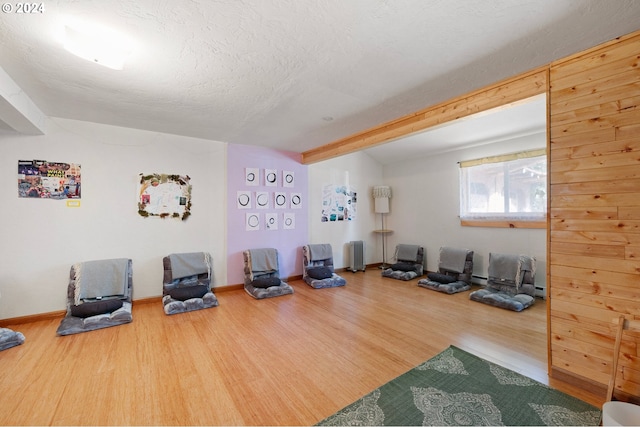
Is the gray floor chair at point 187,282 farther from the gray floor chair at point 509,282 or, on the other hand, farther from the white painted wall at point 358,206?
the gray floor chair at point 509,282

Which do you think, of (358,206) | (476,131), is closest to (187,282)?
(358,206)

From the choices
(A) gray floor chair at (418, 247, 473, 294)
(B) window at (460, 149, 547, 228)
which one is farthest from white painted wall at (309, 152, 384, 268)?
(B) window at (460, 149, 547, 228)

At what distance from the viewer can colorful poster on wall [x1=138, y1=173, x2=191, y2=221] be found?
13.2ft

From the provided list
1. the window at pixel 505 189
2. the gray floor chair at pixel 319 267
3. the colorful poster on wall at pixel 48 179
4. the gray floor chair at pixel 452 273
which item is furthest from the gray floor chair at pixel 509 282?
the colorful poster on wall at pixel 48 179

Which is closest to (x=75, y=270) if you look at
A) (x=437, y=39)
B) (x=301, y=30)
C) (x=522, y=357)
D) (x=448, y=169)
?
(x=301, y=30)

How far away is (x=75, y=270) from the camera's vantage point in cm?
345

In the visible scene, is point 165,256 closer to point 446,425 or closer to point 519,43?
point 446,425

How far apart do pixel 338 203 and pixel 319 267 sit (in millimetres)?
1649

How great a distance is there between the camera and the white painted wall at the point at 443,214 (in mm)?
4395

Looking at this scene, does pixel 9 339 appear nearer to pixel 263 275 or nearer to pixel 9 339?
pixel 9 339

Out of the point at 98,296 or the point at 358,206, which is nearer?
the point at 98,296

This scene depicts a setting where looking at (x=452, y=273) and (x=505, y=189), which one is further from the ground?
(x=505, y=189)

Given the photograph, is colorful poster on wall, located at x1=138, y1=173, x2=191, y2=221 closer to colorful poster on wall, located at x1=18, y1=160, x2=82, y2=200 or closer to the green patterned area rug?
colorful poster on wall, located at x1=18, y1=160, x2=82, y2=200

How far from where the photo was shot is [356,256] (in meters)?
6.14
